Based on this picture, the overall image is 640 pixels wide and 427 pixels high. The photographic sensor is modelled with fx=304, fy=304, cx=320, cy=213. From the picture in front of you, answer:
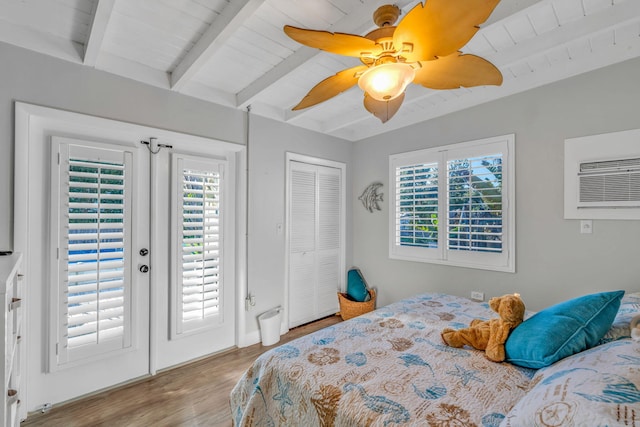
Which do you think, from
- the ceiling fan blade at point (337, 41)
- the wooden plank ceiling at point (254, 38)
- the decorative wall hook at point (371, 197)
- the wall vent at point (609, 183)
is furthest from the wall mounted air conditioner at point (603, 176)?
the ceiling fan blade at point (337, 41)

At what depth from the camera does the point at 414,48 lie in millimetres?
1249

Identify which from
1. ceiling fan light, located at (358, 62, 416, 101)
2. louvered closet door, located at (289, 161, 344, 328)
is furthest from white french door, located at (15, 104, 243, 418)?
ceiling fan light, located at (358, 62, 416, 101)

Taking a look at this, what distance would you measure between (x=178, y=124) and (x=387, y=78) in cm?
198

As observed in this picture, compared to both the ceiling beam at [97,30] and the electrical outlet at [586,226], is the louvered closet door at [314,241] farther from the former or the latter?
the electrical outlet at [586,226]

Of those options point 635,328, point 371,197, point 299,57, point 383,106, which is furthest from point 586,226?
point 299,57

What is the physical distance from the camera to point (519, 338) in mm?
1404

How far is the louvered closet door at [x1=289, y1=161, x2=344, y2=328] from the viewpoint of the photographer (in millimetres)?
3527

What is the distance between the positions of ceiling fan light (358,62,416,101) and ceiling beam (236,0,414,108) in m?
0.49

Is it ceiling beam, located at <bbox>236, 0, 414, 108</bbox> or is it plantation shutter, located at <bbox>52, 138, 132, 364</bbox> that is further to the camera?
plantation shutter, located at <bbox>52, 138, 132, 364</bbox>

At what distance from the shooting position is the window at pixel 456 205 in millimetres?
2814

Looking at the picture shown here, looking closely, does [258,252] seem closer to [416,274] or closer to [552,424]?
[416,274]

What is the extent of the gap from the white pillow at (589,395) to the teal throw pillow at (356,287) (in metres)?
2.76

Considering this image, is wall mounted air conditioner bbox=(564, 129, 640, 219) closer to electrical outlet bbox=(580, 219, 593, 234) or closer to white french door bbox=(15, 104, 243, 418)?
electrical outlet bbox=(580, 219, 593, 234)

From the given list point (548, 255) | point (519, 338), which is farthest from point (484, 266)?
point (519, 338)
